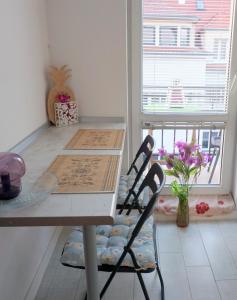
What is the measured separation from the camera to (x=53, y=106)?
212cm

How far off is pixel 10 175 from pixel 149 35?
1.66 m

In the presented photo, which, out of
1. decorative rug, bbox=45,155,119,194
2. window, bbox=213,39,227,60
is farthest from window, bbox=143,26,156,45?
decorative rug, bbox=45,155,119,194

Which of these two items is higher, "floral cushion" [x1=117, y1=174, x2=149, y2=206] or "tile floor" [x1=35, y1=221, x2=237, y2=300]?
"floral cushion" [x1=117, y1=174, x2=149, y2=206]

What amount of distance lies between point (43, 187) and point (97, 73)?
4.25 ft

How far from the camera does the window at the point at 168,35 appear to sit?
7.30 feet

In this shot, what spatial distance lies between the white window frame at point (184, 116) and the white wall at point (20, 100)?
2.29ft

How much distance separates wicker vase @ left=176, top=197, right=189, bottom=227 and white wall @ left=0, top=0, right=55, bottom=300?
989mm

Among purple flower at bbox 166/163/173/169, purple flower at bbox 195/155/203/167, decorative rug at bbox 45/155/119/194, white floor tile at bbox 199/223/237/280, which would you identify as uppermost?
decorative rug at bbox 45/155/119/194

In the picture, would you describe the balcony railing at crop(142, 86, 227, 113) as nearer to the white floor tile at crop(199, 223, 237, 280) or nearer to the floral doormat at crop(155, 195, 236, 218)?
the floral doormat at crop(155, 195, 236, 218)

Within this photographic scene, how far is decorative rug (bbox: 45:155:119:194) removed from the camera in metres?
1.14

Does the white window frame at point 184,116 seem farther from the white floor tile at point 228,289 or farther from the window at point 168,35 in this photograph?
the white floor tile at point 228,289

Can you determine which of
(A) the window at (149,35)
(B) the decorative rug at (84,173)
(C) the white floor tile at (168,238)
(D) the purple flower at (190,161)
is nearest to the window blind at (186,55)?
(A) the window at (149,35)

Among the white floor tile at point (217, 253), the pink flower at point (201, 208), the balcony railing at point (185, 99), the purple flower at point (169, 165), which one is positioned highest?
the balcony railing at point (185, 99)

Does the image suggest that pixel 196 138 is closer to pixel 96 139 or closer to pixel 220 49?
pixel 220 49
